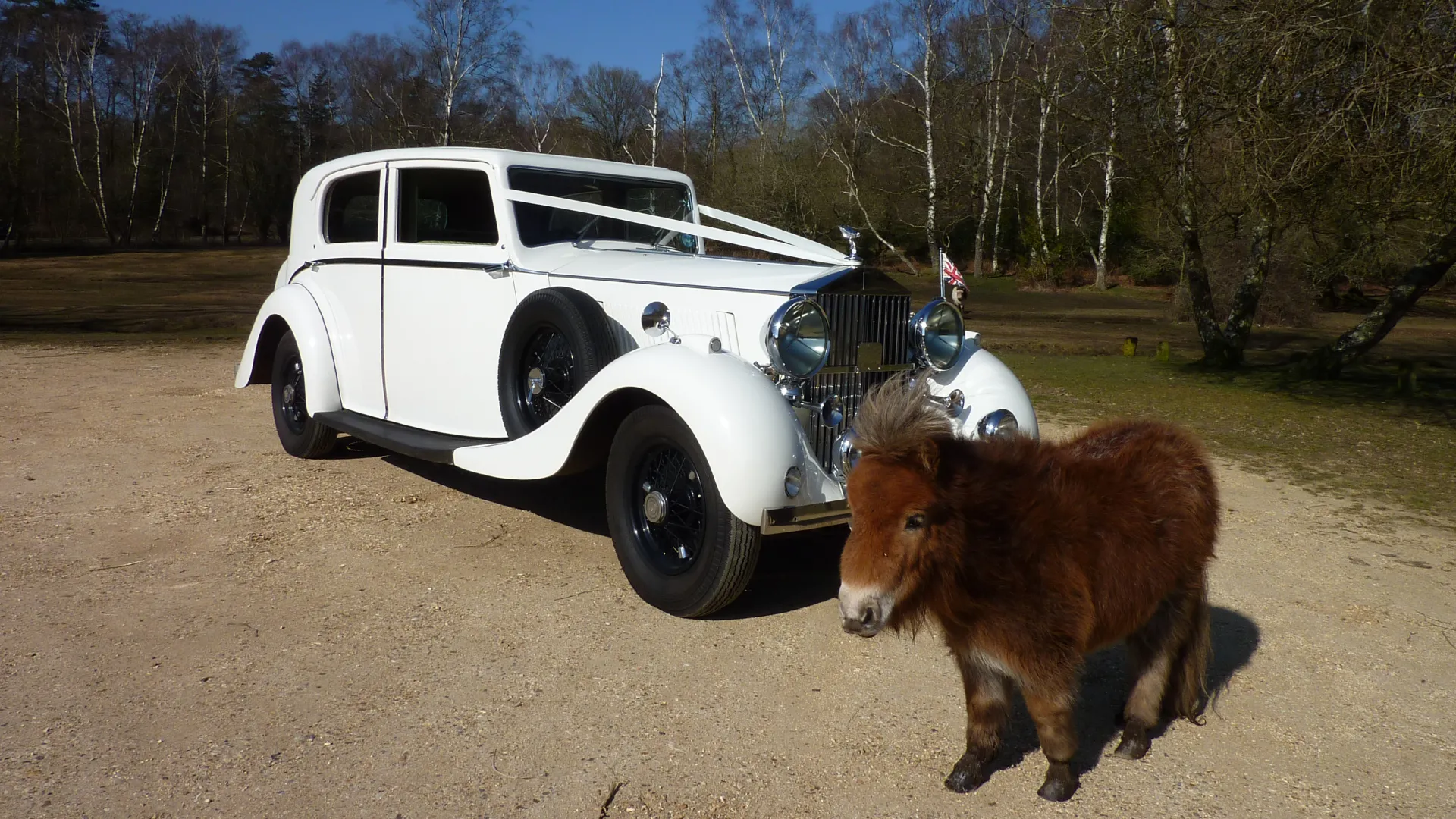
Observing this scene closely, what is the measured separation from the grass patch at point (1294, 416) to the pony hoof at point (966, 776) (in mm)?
5375

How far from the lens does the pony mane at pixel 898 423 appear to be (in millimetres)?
2844

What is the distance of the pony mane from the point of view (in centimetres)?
284

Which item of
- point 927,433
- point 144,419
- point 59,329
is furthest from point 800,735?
point 59,329

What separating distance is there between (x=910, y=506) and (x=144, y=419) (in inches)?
324

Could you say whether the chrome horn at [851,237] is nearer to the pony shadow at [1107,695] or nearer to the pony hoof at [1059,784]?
the pony shadow at [1107,695]

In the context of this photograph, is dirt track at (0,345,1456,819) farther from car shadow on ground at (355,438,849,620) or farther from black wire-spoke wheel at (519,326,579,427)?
black wire-spoke wheel at (519,326,579,427)

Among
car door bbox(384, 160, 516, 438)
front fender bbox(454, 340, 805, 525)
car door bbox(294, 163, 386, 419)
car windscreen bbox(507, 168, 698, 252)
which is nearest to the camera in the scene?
front fender bbox(454, 340, 805, 525)

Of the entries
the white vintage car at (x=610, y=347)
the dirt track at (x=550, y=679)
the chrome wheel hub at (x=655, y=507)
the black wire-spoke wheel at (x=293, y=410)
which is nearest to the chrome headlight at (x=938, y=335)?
the white vintage car at (x=610, y=347)

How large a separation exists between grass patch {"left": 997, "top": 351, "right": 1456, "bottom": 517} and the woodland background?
3.45 ft

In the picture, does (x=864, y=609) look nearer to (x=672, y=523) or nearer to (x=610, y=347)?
(x=672, y=523)

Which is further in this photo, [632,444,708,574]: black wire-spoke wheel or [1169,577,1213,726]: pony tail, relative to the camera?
[632,444,708,574]: black wire-spoke wheel

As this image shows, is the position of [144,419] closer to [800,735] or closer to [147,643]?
[147,643]

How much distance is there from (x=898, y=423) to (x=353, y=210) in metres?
5.39

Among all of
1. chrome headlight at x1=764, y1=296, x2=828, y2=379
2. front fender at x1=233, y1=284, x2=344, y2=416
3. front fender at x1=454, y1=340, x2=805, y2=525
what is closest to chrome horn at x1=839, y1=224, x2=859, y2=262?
chrome headlight at x1=764, y1=296, x2=828, y2=379
